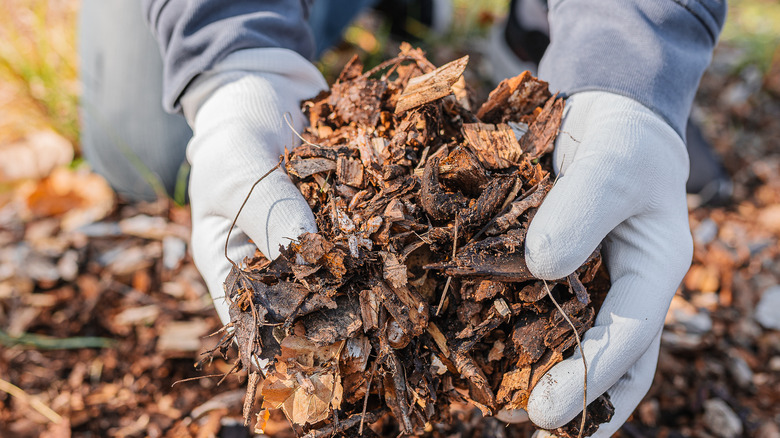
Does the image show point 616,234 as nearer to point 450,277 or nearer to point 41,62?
point 450,277

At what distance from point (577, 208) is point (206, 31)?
5.22 feet

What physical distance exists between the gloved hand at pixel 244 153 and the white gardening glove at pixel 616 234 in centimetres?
78

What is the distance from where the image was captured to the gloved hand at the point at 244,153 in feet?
5.16

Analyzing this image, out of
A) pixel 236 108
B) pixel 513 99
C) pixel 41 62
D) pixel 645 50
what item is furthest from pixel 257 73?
pixel 41 62

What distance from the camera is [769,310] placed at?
98.7 inches

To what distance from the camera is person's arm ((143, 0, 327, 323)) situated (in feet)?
5.25

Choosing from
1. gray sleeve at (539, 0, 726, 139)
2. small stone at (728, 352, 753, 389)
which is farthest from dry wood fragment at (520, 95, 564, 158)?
small stone at (728, 352, 753, 389)

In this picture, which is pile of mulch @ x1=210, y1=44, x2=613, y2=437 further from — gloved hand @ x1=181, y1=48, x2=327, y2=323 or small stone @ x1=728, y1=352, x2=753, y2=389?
small stone @ x1=728, y1=352, x2=753, y2=389

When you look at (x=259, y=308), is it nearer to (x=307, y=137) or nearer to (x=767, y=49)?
(x=307, y=137)

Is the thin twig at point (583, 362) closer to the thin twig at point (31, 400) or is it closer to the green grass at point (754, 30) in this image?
A: the thin twig at point (31, 400)

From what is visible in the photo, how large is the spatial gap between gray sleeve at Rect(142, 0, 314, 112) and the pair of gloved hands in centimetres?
6

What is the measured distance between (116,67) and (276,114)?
1.85 metres

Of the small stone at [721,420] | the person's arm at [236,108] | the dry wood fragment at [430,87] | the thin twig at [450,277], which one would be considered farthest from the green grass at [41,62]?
the small stone at [721,420]

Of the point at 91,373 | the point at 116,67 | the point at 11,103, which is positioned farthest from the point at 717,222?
the point at 11,103
